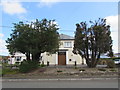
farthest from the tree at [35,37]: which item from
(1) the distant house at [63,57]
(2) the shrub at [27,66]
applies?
(1) the distant house at [63,57]

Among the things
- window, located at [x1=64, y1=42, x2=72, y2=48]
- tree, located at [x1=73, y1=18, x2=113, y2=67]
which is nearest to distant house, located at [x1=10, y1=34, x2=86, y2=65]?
window, located at [x1=64, y1=42, x2=72, y2=48]

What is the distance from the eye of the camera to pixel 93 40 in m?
21.2

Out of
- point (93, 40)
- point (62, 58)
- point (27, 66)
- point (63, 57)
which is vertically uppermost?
point (93, 40)

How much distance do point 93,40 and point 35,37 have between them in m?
7.07

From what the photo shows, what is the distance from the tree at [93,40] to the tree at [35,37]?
10.0 ft

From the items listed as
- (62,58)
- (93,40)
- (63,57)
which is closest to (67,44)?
(63,57)

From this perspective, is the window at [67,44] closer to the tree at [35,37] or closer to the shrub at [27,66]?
the tree at [35,37]

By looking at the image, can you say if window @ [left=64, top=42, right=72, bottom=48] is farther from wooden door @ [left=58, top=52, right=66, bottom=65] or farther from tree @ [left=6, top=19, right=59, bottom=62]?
tree @ [left=6, top=19, right=59, bottom=62]

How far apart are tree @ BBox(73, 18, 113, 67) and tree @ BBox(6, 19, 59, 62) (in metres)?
3.06

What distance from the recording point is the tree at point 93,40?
21.0 m

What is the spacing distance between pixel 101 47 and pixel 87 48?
170 cm

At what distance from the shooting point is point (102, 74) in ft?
60.2

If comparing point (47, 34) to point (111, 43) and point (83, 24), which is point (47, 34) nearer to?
point (83, 24)

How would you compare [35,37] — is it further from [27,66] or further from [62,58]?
[62,58]
